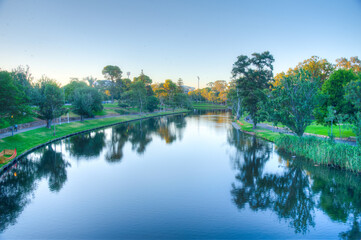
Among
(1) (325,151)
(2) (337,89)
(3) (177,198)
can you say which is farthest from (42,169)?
(2) (337,89)

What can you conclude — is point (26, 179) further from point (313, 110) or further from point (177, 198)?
point (313, 110)

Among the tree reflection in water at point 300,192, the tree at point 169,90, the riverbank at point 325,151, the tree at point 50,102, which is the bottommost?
the tree reflection in water at point 300,192

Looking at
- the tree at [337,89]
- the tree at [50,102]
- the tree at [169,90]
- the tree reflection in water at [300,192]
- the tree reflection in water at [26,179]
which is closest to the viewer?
the tree reflection in water at [300,192]

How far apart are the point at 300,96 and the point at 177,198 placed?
835 inches

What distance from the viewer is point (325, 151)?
2444 centimetres

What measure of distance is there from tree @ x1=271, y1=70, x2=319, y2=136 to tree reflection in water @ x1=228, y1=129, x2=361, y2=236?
536 centimetres

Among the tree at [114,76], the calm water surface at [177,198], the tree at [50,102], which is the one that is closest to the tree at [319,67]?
the calm water surface at [177,198]

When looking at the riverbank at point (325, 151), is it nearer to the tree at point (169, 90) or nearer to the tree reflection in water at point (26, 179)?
the tree reflection in water at point (26, 179)

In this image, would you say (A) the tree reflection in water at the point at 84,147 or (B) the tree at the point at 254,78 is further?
(B) the tree at the point at 254,78

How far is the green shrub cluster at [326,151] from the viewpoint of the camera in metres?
21.8

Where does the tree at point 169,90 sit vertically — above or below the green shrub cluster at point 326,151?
above

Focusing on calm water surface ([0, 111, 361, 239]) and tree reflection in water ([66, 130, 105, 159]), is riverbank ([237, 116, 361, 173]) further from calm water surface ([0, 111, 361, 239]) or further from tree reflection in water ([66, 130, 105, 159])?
tree reflection in water ([66, 130, 105, 159])

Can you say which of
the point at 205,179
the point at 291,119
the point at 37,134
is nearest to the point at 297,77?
the point at 291,119

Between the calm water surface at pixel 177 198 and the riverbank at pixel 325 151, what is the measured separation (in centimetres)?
123
